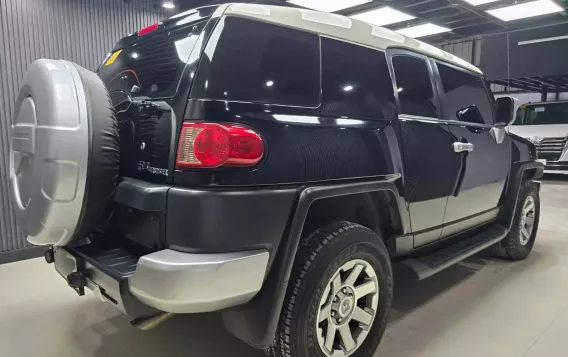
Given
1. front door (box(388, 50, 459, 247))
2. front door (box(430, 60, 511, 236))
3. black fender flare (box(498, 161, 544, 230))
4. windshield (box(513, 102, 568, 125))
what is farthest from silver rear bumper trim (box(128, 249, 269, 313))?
windshield (box(513, 102, 568, 125))

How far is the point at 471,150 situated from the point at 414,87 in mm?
730

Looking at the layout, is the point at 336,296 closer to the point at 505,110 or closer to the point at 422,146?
the point at 422,146

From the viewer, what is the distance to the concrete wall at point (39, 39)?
3484 mm

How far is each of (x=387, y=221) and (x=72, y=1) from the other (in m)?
3.60

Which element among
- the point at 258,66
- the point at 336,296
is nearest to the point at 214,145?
the point at 258,66

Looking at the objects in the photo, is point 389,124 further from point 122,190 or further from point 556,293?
point 556,293

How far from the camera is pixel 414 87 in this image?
93.9 inches

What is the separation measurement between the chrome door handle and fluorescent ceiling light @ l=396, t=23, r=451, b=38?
19.8 feet

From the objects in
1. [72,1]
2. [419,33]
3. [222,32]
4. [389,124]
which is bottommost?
[389,124]

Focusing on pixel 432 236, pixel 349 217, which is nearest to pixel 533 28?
pixel 432 236

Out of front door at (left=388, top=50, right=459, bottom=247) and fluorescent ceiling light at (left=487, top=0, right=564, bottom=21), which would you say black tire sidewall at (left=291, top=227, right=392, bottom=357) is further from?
fluorescent ceiling light at (left=487, top=0, right=564, bottom=21)

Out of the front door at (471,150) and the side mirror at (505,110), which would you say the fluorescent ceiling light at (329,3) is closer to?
the front door at (471,150)

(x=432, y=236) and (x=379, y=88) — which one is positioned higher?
(x=379, y=88)

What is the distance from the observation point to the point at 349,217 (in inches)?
82.7
